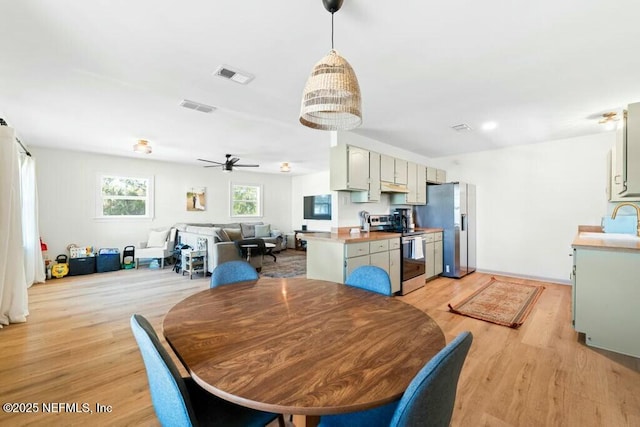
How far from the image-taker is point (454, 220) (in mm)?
4711

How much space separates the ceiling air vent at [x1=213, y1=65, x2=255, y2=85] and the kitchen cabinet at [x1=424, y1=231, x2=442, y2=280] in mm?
3486

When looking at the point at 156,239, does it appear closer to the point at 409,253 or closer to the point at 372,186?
the point at 372,186

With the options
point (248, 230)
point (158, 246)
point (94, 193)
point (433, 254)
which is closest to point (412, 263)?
point (433, 254)

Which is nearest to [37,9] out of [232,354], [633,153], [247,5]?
[247,5]

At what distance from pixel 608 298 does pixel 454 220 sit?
247 centimetres

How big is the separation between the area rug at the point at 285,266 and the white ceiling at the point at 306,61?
280 cm

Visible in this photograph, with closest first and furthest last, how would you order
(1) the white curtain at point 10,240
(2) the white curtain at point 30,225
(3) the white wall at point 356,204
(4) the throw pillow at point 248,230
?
1. (1) the white curtain at point 10,240
2. (3) the white wall at point 356,204
3. (2) the white curtain at point 30,225
4. (4) the throw pillow at point 248,230

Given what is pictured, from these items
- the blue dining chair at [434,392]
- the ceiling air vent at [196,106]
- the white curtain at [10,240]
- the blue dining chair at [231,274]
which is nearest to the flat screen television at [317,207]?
the ceiling air vent at [196,106]

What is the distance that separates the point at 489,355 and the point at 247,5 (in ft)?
10.5

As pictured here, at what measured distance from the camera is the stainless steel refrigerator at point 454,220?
4.72 meters

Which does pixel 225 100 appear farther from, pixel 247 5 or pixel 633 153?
pixel 633 153

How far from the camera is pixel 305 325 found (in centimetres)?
121

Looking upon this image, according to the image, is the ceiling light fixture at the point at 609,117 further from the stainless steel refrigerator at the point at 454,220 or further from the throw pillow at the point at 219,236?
the throw pillow at the point at 219,236

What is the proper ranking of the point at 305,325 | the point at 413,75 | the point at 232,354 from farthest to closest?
the point at 413,75
the point at 305,325
the point at 232,354
